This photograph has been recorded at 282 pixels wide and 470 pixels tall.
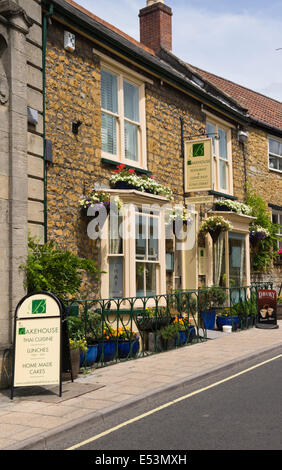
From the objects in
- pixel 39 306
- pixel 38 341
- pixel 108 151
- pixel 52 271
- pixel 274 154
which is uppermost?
pixel 274 154

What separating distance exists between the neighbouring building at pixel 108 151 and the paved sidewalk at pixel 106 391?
1.31 metres

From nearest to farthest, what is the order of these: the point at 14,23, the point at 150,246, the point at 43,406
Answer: the point at 43,406 < the point at 14,23 < the point at 150,246

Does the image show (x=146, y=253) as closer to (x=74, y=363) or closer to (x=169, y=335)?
(x=169, y=335)

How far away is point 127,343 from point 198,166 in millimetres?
5989

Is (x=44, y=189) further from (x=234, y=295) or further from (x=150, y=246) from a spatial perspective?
(x=234, y=295)

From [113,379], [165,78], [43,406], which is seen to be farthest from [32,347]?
[165,78]

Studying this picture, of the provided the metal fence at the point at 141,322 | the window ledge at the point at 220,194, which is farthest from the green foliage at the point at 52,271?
the window ledge at the point at 220,194

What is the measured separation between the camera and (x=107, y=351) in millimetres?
9422

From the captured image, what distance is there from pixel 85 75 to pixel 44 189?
300 cm

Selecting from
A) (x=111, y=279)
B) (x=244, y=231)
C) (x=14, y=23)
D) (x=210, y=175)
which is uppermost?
(x=14, y=23)

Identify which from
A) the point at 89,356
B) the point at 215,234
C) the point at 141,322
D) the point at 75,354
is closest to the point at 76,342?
the point at 75,354

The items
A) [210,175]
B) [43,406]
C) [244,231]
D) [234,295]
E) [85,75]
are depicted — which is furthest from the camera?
[244,231]

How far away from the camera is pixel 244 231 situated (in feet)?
55.2

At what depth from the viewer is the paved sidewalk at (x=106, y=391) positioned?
5.44 metres
